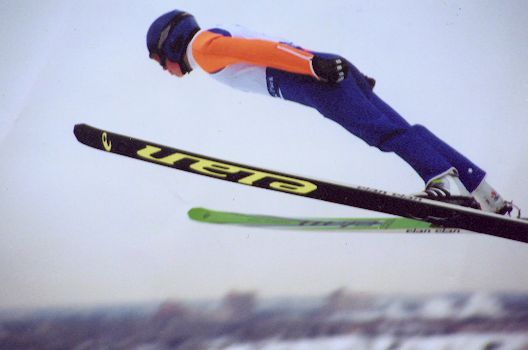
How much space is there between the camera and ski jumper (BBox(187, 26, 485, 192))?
1239 millimetres

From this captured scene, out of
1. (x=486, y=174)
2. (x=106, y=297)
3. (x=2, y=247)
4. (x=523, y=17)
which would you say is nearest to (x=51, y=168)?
(x=2, y=247)

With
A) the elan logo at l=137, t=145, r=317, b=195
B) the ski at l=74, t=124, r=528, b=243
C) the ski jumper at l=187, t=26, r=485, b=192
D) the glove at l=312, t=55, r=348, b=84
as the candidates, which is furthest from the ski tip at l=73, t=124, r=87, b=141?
the glove at l=312, t=55, r=348, b=84

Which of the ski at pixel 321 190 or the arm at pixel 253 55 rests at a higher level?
the arm at pixel 253 55

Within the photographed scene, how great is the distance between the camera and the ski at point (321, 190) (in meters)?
1.19

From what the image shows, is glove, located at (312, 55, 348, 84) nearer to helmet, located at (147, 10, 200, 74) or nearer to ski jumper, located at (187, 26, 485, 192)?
ski jumper, located at (187, 26, 485, 192)

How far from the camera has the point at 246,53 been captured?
1.24 m

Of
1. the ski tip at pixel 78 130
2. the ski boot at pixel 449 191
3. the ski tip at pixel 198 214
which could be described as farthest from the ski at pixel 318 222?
the ski tip at pixel 78 130

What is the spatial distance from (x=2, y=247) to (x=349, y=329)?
97 centimetres

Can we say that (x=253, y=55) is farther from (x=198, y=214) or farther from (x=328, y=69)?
(x=198, y=214)

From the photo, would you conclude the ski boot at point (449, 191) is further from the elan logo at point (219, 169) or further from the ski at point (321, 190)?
the elan logo at point (219, 169)

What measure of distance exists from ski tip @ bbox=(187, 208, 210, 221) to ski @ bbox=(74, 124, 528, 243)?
0.10 m

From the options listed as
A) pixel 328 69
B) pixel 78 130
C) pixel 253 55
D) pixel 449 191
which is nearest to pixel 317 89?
pixel 328 69

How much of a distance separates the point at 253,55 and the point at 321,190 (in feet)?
1.23

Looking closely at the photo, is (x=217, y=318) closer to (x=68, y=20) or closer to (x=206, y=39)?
(x=206, y=39)
